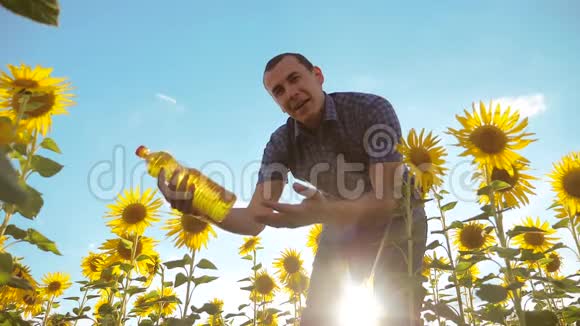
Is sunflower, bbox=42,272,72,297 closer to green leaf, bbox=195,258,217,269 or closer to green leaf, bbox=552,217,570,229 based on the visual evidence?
green leaf, bbox=195,258,217,269

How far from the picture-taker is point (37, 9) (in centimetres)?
72

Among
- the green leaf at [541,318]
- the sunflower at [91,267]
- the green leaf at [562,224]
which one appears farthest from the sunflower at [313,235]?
the green leaf at [541,318]

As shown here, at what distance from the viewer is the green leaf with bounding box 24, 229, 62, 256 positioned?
2.55m

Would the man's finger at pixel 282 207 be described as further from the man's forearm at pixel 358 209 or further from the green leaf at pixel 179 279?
the green leaf at pixel 179 279

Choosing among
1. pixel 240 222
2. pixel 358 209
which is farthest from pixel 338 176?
pixel 358 209

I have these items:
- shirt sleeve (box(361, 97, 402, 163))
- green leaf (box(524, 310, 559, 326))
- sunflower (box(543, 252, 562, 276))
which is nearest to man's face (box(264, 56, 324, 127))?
shirt sleeve (box(361, 97, 402, 163))

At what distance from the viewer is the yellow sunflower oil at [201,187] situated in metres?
2.66

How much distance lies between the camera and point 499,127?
3287 mm

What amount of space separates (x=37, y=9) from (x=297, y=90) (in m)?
3.27

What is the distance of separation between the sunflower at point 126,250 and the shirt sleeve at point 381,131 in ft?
10.1

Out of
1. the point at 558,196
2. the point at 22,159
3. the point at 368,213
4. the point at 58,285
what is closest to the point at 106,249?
the point at 58,285

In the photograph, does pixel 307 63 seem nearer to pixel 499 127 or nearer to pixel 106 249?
pixel 499 127

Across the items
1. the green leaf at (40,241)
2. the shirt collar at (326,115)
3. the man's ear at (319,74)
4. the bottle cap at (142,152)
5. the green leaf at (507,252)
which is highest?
the man's ear at (319,74)

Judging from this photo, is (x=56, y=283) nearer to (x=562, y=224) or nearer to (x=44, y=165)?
(x=44, y=165)
